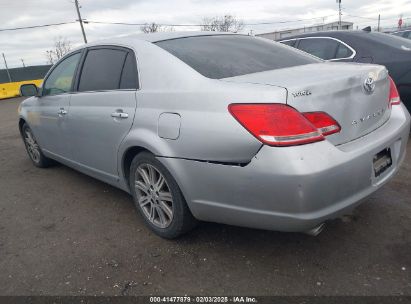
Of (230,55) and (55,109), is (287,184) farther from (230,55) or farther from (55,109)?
(55,109)

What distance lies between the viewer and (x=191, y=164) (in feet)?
7.61

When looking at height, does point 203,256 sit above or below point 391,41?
below

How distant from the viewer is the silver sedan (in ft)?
6.61

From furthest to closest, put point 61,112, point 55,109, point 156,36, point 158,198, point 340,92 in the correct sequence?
point 55,109 < point 61,112 < point 156,36 < point 158,198 < point 340,92

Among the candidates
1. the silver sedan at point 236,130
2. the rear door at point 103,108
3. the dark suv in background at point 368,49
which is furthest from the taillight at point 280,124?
the dark suv in background at point 368,49

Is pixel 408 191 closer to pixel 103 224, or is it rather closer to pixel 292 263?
pixel 292 263

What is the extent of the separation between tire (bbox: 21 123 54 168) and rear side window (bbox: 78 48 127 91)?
1.78 meters

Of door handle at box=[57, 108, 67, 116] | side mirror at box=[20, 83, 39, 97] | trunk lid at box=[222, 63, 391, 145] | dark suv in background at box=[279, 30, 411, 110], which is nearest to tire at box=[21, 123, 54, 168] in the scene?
side mirror at box=[20, 83, 39, 97]

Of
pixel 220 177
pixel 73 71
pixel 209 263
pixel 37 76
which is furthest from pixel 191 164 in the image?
pixel 37 76

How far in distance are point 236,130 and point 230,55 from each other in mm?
936

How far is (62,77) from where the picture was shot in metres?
4.03

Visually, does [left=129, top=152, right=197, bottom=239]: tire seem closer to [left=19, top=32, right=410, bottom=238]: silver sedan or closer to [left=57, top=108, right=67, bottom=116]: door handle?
[left=19, top=32, right=410, bottom=238]: silver sedan

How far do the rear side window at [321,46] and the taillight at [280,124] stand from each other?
3708 mm

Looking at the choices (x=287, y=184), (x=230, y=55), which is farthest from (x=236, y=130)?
(x=230, y=55)
